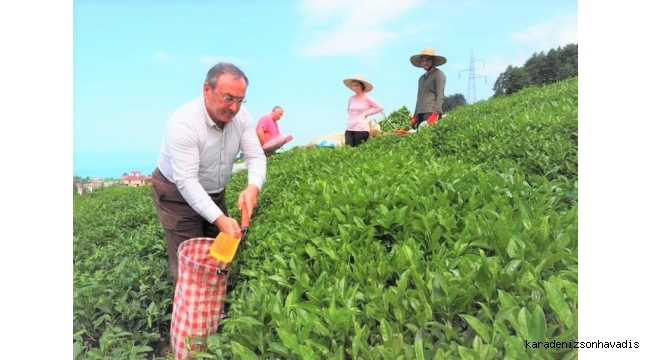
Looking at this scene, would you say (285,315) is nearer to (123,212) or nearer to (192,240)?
(192,240)

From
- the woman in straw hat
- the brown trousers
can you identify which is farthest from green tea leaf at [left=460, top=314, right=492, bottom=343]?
the woman in straw hat

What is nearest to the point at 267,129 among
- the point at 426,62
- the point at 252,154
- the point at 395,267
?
the point at 426,62

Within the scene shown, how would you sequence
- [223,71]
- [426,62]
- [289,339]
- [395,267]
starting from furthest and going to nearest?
[426,62] → [223,71] → [395,267] → [289,339]

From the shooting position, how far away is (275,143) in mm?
6461

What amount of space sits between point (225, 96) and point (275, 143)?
12.9 ft

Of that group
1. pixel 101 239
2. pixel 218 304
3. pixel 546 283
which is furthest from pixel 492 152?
pixel 101 239

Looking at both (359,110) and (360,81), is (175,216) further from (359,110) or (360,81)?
(359,110)

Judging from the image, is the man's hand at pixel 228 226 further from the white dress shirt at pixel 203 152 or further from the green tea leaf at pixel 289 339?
the green tea leaf at pixel 289 339

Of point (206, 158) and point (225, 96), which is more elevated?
point (225, 96)
